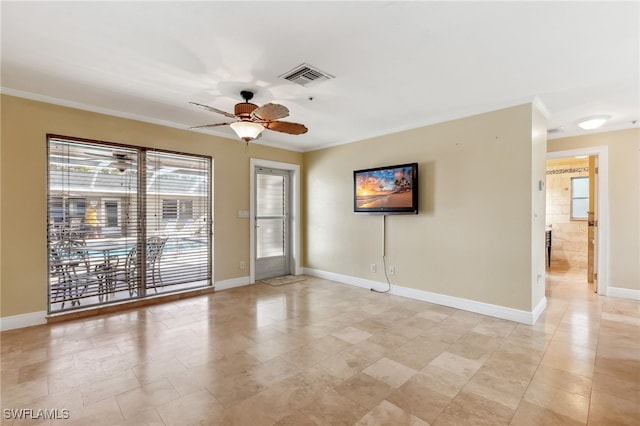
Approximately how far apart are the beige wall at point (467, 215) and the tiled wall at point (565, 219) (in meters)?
3.97

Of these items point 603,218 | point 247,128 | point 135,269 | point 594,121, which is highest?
point 594,121

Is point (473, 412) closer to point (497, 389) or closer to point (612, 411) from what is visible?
point (497, 389)

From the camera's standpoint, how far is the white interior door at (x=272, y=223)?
5.58m

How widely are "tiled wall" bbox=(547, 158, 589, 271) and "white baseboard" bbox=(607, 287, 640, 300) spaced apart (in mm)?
2440

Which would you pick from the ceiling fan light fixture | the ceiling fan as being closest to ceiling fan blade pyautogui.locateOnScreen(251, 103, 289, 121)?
the ceiling fan

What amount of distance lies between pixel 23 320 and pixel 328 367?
3.45 metres

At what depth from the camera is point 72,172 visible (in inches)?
144

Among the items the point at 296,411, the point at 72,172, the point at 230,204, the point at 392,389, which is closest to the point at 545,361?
the point at 392,389

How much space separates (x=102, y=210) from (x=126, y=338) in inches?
67.8

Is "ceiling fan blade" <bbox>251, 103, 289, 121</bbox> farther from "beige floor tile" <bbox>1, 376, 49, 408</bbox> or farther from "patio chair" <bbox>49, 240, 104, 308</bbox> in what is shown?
"patio chair" <bbox>49, 240, 104, 308</bbox>

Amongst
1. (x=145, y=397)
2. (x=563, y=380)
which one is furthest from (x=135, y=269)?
(x=563, y=380)

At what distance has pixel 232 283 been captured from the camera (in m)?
5.07

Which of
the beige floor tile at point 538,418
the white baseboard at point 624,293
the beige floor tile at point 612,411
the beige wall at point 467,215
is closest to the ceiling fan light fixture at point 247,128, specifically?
the beige wall at point 467,215

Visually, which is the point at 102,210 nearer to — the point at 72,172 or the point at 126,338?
the point at 72,172
